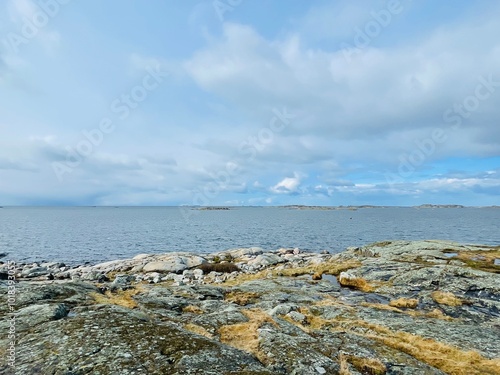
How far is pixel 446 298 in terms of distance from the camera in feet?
71.5

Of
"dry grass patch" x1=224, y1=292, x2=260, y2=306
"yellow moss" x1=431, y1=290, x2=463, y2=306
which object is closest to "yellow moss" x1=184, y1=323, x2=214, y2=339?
"dry grass patch" x1=224, y1=292, x2=260, y2=306

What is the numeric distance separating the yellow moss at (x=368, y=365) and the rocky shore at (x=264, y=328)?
39 mm

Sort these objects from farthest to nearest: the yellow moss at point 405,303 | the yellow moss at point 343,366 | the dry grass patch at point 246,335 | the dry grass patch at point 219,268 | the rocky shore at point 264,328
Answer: the dry grass patch at point 219,268 → the yellow moss at point 405,303 → the dry grass patch at point 246,335 → the yellow moss at point 343,366 → the rocky shore at point 264,328

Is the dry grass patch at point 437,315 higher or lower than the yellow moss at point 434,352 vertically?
lower

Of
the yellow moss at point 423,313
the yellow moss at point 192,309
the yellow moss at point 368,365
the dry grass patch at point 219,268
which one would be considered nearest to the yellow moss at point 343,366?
the yellow moss at point 368,365

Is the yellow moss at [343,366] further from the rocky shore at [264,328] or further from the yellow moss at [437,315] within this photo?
the yellow moss at [437,315]

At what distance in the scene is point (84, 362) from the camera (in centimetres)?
768

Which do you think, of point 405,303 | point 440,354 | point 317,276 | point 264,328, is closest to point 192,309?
point 264,328

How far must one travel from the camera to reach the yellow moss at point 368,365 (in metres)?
9.85

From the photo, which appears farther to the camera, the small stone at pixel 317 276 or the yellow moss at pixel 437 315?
the small stone at pixel 317 276

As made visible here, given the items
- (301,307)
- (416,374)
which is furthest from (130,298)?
(416,374)

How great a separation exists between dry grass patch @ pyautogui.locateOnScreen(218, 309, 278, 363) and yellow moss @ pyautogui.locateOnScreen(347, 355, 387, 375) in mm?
3300

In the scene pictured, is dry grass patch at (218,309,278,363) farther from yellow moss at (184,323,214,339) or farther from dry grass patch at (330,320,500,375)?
dry grass patch at (330,320,500,375)

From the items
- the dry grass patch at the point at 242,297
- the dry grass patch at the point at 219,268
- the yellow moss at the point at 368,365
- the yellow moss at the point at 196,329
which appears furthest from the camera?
the dry grass patch at the point at 219,268
